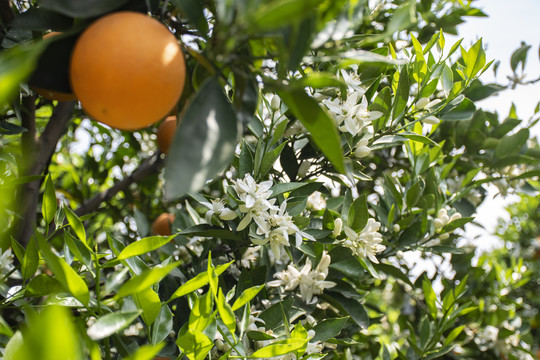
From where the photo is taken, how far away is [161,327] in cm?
77

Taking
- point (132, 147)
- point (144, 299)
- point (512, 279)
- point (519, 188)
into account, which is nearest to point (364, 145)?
point (144, 299)

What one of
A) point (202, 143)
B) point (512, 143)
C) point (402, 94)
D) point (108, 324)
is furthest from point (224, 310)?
point (512, 143)

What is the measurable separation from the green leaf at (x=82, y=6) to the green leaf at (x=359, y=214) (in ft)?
2.02

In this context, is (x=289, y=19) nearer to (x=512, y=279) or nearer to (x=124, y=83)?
(x=124, y=83)

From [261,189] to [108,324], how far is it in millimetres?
424

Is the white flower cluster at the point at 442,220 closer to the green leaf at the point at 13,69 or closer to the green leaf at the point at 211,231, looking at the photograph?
the green leaf at the point at 211,231

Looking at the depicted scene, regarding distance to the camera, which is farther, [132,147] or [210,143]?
[132,147]

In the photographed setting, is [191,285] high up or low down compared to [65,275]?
down

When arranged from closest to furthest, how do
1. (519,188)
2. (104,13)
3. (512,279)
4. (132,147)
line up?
1. (104,13)
2. (519,188)
3. (132,147)
4. (512,279)

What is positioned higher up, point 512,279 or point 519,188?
point 519,188

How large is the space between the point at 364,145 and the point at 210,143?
58 centimetres

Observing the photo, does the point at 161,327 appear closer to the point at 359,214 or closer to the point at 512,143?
the point at 359,214

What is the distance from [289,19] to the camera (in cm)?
43

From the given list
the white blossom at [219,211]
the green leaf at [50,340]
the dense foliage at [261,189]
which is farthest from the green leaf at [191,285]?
the green leaf at [50,340]
